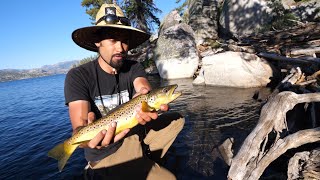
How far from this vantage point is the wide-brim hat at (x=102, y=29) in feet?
16.5

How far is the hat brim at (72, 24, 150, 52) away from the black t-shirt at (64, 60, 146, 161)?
0.60 metres

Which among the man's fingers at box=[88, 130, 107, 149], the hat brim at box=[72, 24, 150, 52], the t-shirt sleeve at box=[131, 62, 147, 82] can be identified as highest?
the hat brim at box=[72, 24, 150, 52]

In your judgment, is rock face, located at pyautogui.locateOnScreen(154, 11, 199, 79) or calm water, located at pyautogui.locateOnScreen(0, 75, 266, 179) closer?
calm water, located at pyautogui.locateOnScreen(0, 75, 266, 179)

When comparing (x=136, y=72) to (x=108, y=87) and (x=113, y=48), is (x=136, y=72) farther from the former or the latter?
(x=113, y=48)

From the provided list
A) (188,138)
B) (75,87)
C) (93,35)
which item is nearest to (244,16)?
(188,138)

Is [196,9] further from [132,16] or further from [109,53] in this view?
[109,53]

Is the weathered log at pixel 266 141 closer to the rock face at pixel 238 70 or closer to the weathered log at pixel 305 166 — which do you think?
the weathered log at pixel 305 166

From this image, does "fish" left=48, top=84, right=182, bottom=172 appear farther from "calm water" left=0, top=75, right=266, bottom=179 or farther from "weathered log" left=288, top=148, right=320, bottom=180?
"calm water" left=0, top=75, right=266, bottom=179

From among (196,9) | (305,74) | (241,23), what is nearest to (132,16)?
(196,9)

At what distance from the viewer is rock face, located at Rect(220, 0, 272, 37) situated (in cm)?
2134

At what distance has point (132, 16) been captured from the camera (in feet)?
Answer: 117

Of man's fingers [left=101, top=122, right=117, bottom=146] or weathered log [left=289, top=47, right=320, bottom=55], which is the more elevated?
weathered log [left=289, top=47, right=320, bottom=55]

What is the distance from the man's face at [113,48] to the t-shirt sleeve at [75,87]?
67 centimetres

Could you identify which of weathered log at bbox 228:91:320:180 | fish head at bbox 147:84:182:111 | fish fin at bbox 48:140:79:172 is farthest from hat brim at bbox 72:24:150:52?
weathered log at bbox 228:91:320:180
